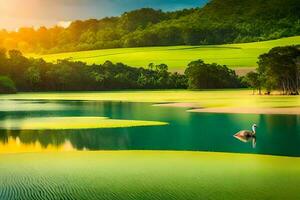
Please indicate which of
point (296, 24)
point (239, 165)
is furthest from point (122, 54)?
point (239, 165)

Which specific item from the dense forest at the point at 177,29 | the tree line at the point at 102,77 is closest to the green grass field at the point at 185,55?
the tree line at the point at 102,77

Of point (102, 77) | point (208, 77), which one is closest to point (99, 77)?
point (102, 77)

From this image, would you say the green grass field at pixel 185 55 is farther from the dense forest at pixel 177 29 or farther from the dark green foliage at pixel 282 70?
the dark green foliage at pixel 282 70

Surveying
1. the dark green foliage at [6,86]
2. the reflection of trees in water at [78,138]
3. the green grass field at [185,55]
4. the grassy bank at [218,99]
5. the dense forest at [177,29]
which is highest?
the dense forest at [177,29]

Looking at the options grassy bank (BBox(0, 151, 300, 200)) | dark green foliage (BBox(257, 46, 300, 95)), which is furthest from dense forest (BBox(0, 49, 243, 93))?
grassy bank (BBox(0, 151, 300, 200))

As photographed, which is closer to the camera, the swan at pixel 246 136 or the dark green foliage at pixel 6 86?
the swan at pixel 246 136

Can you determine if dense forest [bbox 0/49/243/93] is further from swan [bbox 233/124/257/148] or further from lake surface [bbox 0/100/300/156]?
swan [bbox 233/124/257/148]

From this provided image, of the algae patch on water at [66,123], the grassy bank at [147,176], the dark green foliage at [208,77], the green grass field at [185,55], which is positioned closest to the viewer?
the grassy bank at [147,176]
